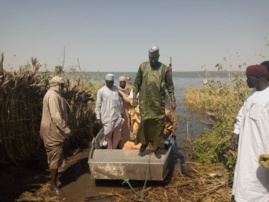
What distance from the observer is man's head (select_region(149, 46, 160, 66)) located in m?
4.18

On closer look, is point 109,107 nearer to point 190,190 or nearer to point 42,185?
point 42,185

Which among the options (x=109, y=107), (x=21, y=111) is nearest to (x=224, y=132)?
(x=109, y=107)

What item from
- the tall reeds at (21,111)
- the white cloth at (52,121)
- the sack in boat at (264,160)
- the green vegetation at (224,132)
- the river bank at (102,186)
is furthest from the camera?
the green vegetation at (224,132)

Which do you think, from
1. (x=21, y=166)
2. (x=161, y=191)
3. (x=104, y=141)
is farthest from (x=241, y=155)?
(x=21, y=166)

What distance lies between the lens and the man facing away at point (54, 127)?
12.8ft

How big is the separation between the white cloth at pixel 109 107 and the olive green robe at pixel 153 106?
36.9 inches

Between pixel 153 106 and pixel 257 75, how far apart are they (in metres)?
1.81

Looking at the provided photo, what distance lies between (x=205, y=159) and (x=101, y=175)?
9.30 ft

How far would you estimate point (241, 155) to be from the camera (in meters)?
3.07

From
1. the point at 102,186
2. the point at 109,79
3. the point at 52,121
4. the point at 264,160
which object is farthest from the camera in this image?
the point at 109,79

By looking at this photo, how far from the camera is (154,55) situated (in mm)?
4207

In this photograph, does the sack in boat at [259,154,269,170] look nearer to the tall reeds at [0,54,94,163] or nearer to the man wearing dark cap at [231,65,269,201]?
the man wearing dark cap at [231,65,269,201]

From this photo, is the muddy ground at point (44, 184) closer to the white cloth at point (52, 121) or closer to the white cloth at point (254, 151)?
the white cloth at point (52, 121)

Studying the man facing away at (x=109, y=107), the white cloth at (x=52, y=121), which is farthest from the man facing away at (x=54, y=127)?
the man facing away at (x=109, y=107)
